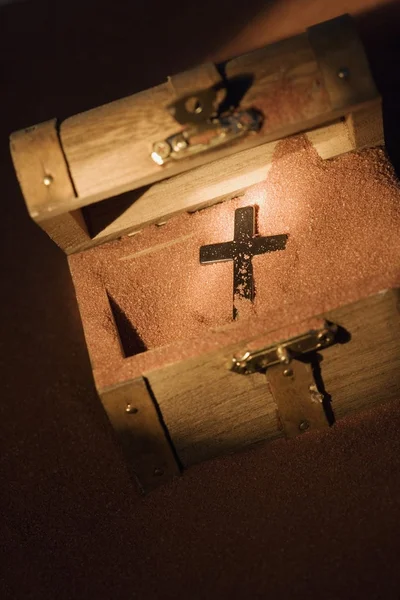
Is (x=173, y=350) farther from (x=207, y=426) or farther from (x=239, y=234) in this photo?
(x=239, y=234)

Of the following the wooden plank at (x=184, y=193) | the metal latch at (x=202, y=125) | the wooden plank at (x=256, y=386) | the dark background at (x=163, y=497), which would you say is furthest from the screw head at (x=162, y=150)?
the dark background at (x=163, y=497)

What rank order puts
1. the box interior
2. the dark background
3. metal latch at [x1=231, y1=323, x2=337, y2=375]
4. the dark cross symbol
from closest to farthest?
metal latch at [x1=231, y1=323, x2=337, y2=375]
the dark background
the box interior
the dark cross symbol

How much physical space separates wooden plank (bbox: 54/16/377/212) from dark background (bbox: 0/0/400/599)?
923 millimetres

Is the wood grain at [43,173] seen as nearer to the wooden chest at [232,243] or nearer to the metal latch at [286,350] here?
the wooden chest at [232,243]

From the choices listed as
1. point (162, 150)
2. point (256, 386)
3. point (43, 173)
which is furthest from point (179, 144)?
point (256, 386)

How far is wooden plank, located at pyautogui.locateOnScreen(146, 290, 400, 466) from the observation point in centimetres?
167

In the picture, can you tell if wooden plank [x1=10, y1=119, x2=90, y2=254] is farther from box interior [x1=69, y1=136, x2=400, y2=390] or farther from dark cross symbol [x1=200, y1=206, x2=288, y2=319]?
dark cross symbol [x1=200, y1=206, x2=288, y2=319]

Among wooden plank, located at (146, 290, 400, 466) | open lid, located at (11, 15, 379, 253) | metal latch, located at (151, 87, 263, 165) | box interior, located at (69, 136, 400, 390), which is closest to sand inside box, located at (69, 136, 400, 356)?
box interior, located at (69, 136, 400, 390)

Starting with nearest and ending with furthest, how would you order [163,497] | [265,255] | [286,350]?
[286,350] → [163,497] → [265,255]

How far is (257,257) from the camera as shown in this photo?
2104 mm

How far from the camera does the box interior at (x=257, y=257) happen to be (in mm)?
1905

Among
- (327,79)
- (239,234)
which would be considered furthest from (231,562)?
(327,79)

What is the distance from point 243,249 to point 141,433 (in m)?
0.75

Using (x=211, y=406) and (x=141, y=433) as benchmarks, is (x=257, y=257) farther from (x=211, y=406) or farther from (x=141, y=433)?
(x=141, y=433)
